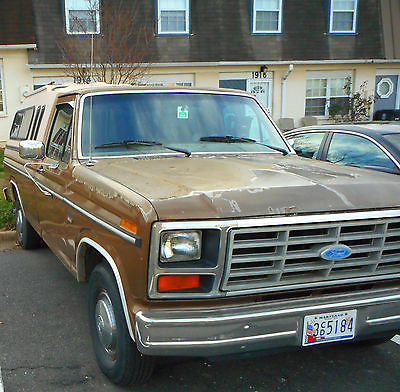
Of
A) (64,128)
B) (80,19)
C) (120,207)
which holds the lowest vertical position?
(120,207)

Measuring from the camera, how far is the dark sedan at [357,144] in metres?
5.52

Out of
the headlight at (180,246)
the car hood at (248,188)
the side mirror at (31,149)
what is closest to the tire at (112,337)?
the headlight at (180,246)

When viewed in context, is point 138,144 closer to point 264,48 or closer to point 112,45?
point 112,45

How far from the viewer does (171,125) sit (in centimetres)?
404

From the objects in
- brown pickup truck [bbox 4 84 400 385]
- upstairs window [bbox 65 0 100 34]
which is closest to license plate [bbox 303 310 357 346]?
brown pickup truck [bbox 4 84 400 385]

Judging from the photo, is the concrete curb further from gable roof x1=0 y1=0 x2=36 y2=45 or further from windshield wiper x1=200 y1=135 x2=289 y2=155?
gable roof x1=0 y1=0 x2=36 y2=45

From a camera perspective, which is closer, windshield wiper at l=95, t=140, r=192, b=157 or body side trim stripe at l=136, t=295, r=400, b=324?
body side trim stripe at l=136, t=295, r=400, b=324

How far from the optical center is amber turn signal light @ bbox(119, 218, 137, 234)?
8.30 feet

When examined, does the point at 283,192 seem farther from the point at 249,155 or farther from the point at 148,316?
the point at 249,155

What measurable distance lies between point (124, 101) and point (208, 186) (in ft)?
5.41

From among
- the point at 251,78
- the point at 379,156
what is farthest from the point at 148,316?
the point at 251,78

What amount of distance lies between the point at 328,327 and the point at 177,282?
2.99ft

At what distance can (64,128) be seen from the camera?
4293mm

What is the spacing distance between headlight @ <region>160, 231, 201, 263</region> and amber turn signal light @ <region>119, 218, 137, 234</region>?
198 millimetres
